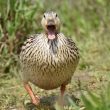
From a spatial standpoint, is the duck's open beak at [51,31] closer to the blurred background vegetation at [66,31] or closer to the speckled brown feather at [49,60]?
the speckled brown feather at [49,60]

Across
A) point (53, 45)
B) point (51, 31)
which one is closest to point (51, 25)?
point (51, 31)

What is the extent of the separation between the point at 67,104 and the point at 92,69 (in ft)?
5.60

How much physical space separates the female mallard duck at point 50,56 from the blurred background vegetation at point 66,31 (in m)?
0.63

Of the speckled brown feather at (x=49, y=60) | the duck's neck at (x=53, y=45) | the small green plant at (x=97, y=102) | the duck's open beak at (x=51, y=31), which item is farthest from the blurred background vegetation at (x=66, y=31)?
the small green plant at (x=97, y=102)

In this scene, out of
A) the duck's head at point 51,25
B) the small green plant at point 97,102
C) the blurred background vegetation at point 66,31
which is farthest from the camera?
the blurred background vegetation at point 66,31

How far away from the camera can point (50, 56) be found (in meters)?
5.70

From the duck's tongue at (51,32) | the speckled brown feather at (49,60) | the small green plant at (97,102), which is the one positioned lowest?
the small green plant at (97,102)

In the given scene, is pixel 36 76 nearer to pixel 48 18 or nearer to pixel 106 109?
pixel 48 18

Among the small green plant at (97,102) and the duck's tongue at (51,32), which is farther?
the duck's tongue at (51,32)

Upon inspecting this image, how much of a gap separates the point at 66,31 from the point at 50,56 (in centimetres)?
418

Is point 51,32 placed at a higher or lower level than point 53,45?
higher

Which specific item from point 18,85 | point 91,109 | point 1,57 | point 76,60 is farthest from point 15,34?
point 91,109

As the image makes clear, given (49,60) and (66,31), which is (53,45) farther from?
(66,31)

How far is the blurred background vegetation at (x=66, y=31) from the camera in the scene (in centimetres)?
A: 719
